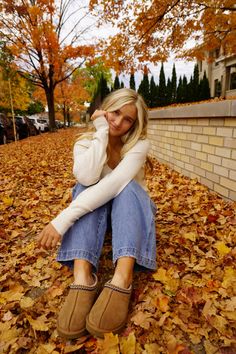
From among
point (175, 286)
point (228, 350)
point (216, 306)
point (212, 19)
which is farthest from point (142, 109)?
point (212, 19)

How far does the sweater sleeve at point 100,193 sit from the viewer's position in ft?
6.23

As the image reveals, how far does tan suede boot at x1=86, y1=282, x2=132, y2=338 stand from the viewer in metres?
1.56

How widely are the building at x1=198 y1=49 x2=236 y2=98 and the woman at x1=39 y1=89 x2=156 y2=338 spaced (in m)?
21.7

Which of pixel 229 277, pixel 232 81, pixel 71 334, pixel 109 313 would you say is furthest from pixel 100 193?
pixel 232 81

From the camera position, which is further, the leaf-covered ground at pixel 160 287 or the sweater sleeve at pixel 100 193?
Answer: the sweater sleeve at pixel 100 193

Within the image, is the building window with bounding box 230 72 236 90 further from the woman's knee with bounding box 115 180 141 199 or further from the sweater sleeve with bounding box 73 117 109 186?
the woman's knee with bounding box 115 180 141 199

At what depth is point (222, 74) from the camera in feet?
83.9

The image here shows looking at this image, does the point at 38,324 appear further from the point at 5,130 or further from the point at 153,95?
the point at 153,95

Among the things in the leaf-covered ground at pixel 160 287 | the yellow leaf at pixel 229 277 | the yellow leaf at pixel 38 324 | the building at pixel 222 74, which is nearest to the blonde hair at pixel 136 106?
the leaf-covered ground at pixel 160 287

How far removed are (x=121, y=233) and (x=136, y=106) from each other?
1014 millimetres

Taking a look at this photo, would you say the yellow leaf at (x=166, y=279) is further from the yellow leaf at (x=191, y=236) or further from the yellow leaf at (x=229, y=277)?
the yellow leaf at (x=191, y=236)

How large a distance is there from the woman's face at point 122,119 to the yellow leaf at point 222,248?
129 centimetres

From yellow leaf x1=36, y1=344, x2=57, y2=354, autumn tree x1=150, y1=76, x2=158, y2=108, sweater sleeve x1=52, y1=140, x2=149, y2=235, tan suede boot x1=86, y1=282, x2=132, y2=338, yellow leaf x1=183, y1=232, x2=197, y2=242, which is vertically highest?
autumn tree x1=150, y1=76, x2=158, y2=108

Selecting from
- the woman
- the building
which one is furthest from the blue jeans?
the building
